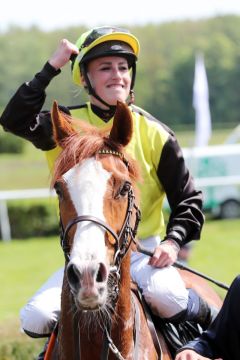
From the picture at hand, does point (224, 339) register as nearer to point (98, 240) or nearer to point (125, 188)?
point (98, 240)

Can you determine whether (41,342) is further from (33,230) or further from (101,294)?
(33,230)

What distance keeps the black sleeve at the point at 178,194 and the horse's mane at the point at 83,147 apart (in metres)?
0.65

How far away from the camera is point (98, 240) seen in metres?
3.18

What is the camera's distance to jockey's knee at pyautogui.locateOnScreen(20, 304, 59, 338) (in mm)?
3971

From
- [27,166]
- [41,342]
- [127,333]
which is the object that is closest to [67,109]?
[127,333]

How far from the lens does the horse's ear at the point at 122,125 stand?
141 inches

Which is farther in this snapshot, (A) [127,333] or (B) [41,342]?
(B) [41,342]

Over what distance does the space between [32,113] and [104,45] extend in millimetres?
534

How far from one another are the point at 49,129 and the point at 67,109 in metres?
0.19

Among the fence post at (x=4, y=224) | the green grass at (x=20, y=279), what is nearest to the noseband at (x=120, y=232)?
the green grass at (x=20, y=279)

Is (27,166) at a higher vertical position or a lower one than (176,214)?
lower

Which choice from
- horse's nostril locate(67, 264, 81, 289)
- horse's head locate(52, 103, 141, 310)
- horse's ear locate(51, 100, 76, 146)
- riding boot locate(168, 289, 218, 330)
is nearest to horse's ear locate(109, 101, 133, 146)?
horse's head locate(52, 103, 141, 310)

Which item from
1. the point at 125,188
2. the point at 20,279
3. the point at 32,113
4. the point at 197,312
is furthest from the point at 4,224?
the point at 125,188

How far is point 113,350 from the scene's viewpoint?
3.57m
